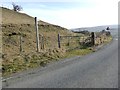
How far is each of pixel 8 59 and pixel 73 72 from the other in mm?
4400

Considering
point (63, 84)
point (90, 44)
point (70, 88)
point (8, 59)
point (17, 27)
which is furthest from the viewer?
point (17, 27)

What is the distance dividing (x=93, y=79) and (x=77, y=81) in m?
0.63

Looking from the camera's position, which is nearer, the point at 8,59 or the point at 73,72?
the point at 73,72

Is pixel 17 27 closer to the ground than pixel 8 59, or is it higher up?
higher up

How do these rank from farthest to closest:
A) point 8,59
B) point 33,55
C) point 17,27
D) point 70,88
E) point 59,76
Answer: point 17,27, point 33,55, point 8,59, point 59,76, point 70,88

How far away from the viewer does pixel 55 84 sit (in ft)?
30.6

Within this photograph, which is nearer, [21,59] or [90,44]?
[21,59]

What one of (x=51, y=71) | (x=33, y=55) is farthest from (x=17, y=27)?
(x=51, y=71)

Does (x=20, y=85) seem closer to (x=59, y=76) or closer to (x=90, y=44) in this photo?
(x=59, y=76)

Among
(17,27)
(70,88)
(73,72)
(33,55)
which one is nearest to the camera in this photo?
(70,88)

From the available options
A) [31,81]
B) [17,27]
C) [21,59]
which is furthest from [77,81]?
[17,27]

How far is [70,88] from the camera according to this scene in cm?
870

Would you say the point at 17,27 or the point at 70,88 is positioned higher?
the point at 17,27

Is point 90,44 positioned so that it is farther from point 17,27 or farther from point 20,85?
point 20,85
